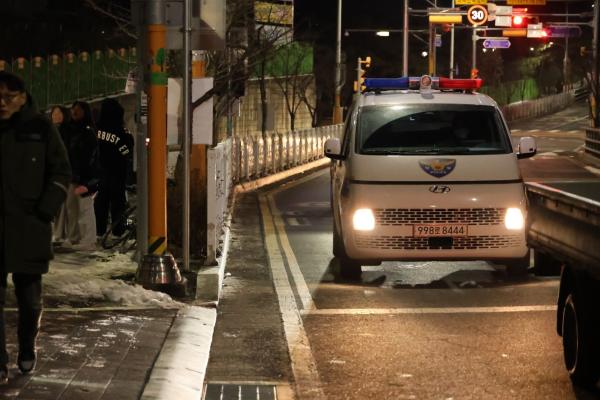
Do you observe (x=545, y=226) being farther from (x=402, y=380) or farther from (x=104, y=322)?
(x=104, y=322)

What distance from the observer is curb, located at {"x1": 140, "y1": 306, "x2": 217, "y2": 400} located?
6.86m

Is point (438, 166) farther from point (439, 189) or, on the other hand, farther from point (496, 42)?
point (496, 42)

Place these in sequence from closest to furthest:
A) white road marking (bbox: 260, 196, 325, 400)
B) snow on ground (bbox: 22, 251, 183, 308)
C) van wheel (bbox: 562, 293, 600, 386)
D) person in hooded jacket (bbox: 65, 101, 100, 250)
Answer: van wheel (bbox: 562, 293, 600, 386), white road marking (bbox: 260, 196, 325, 400), snow on ground (bbox: 22, 251, 183, 308), person in hooded jacket (bbox: 65, 101, 100, 250)

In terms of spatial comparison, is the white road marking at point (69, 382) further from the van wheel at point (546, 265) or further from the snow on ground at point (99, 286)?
the van wheel at point (546, 265)

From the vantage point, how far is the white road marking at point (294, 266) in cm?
1115

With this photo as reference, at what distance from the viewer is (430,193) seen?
39.5 feet

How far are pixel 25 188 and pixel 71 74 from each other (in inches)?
956

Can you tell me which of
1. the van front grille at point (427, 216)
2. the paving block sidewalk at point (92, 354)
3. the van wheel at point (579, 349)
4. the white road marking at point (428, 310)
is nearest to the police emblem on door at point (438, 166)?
the van front grille at point (427, 216)

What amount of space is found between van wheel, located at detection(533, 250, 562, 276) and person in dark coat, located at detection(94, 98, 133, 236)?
284 inches

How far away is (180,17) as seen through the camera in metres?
11.0

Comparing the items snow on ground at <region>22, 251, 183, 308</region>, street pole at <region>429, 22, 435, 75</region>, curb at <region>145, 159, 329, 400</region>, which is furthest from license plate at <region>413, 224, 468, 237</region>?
street pole at <region>429, 22, 435, 75</region>

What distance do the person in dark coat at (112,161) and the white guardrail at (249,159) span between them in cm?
126

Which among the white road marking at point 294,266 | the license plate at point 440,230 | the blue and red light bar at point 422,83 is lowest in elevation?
the white road marking at point 294,266

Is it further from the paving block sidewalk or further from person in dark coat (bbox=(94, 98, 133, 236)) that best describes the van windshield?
the paving block sidewalk
